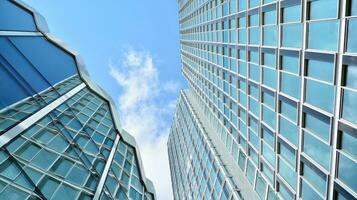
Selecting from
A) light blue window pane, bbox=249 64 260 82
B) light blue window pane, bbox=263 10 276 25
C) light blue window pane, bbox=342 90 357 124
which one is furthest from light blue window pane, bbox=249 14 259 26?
light blue window pane, bbox=342 90 357 124

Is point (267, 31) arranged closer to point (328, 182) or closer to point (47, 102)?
point (328, 182)

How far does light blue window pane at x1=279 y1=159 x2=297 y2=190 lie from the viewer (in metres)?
22.4

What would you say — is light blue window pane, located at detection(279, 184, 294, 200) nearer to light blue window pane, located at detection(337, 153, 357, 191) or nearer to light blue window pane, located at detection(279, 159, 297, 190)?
light blue window pane, located at detection(279, 159, 297, 190)

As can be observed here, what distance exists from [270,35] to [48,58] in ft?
50.8

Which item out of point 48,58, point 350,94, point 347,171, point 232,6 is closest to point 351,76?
point 350,94

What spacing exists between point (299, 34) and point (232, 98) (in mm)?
17129

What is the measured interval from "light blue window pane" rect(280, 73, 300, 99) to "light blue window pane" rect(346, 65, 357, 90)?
486 cm

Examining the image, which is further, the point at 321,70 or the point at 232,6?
the point at 232,6

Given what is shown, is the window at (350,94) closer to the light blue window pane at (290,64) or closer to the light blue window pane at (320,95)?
the light blue window pane at (320,95)

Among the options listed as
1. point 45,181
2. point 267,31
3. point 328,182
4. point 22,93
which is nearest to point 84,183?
point 45,181

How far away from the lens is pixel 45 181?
15078mm

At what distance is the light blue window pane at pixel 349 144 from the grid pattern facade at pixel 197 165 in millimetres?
18781

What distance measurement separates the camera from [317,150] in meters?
19.1

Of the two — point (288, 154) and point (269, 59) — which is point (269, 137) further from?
point (269, 59)
